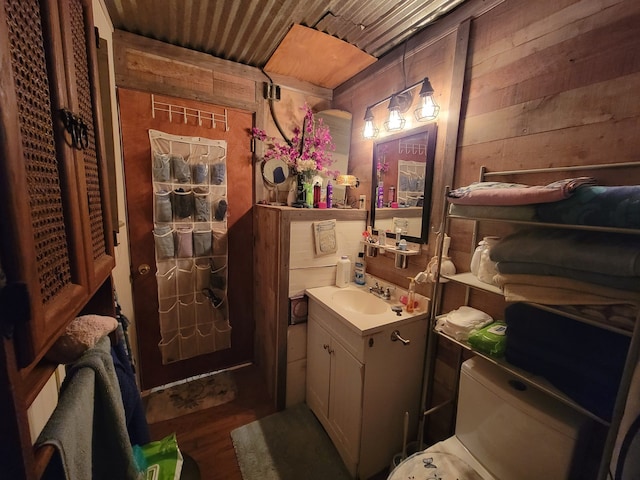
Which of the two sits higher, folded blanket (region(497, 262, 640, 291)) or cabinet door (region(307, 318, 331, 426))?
folded blanket (region(497, 262, 640, 291))

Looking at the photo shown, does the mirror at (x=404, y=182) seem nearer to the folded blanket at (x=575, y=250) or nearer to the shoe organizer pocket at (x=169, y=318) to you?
the folded blanket at (x=575, y=250)

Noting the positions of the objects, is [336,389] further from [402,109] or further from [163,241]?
[402,109]

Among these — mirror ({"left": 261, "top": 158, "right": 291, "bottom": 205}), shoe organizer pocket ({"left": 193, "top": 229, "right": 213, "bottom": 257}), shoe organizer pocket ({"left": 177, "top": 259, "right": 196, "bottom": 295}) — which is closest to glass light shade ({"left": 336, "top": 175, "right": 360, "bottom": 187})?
mirror ({"left": 261, "top": 158, "right": 291, "bottom": 205})

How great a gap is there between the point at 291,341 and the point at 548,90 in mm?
1941

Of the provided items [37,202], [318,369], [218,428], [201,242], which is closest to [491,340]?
[318,369]

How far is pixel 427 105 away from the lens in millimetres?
1401

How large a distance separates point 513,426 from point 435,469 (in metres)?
0.35

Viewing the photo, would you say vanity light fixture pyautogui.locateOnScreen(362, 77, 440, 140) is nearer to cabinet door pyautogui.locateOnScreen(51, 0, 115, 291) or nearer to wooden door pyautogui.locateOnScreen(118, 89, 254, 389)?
wooden door pyautogui.locateOnScreen(118, 89, 254, 389)

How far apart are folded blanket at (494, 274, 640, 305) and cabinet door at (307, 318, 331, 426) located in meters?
1.02

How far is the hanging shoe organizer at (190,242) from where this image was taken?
1.84 meters

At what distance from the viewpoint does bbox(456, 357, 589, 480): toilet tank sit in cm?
86

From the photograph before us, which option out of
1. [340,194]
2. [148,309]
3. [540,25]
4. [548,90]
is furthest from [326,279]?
[540,25]

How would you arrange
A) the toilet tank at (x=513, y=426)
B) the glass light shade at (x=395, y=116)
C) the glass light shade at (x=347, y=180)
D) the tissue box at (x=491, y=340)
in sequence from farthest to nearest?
1. the glass light shade at (x=347, y=180)
2. the glass light shade at (x=395, y=116)
3. the tissue box at (x=491, y=340)
4. the toilet tank at (x=513, y=426)

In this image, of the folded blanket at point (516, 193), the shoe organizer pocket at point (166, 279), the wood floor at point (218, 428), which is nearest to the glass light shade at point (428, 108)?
the folded blanket at point (516, 193)
